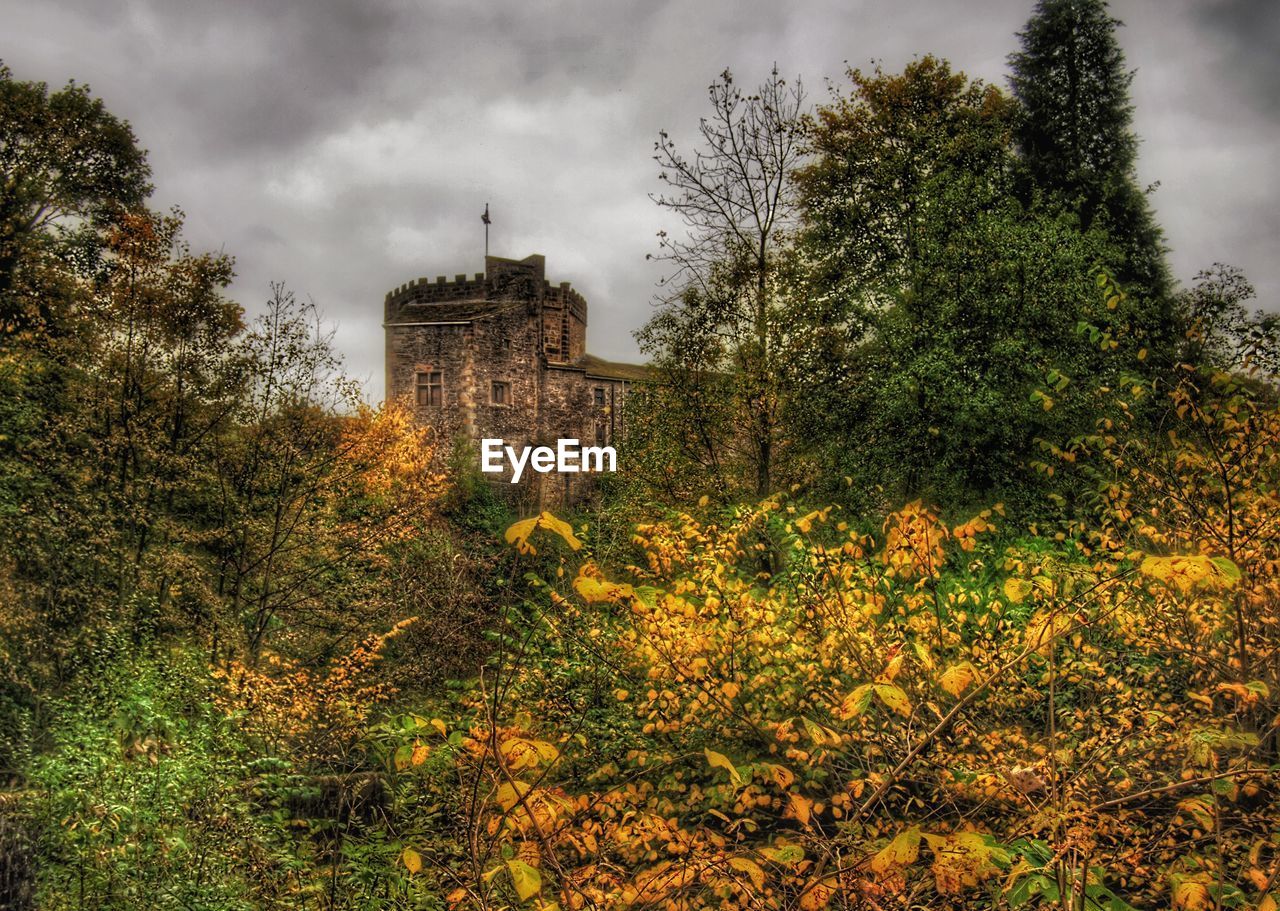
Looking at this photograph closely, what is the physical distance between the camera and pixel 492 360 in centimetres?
3578

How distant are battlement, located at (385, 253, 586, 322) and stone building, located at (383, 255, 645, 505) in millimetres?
44

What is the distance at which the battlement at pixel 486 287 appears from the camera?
36094 mm

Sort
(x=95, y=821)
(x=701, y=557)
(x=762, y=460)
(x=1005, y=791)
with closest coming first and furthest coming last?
(x=1005, y=791) → (x=95, y=821) → (x=701, y=557) → (x=762, y=460)

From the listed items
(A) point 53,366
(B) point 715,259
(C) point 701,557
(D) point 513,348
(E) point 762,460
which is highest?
(D) point 513,348

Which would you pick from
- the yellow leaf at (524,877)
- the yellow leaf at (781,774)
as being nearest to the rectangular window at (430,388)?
the yellow leaf at (781,774)

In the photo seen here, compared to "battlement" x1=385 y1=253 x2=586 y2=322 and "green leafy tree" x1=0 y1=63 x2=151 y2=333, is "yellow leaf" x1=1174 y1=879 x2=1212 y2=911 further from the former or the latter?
"battlement" x1=385 y1=253 x2=586 y2=322

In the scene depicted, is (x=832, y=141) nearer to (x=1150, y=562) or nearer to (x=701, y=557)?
(x=701, y=557)

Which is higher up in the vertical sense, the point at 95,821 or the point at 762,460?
the point at 762,460

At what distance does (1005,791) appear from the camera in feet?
15.7

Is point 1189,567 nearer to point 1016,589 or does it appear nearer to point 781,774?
point 1016,589

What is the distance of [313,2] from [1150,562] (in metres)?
21.9

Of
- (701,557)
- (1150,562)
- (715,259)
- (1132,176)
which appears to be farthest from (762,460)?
(1132,176)

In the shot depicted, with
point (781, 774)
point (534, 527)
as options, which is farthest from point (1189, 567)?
point (781, 774)

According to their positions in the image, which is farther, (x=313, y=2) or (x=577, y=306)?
(x=577, y=306)
